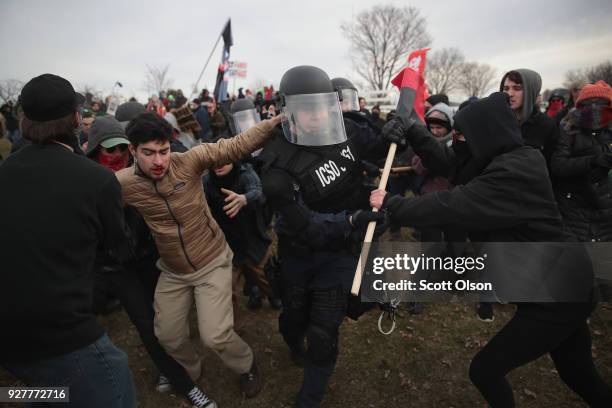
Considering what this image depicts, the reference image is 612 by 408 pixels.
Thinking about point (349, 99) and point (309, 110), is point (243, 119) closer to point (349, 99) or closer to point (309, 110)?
point (349, 99)

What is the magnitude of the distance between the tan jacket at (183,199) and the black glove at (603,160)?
9.36ft

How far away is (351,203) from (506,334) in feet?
4.62

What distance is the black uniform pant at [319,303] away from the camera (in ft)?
8.73

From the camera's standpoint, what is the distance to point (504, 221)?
2.10m

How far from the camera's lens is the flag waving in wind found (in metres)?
10.0

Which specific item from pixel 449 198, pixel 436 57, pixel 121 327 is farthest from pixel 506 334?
pixel 436 57

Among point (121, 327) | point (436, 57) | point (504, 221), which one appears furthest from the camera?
point (436, 57)

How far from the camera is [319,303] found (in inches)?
107

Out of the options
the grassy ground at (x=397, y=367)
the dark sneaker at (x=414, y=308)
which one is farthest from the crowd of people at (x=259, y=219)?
the dark sneaker at (x=414, y=308)

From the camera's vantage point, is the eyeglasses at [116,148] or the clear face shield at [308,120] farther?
the eyeglasses at [116,148]

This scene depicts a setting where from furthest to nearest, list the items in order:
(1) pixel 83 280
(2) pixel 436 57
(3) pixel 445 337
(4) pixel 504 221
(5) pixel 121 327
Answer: (2) pixel 436 57 < (5) pixel 121 327 < (3) pixel 445 337 < (4) pixel 504 221 < (1) pixel 83 280

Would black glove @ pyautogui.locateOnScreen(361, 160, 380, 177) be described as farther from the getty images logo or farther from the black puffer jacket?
the black puffer jacket

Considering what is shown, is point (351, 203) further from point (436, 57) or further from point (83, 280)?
point (436, 57)

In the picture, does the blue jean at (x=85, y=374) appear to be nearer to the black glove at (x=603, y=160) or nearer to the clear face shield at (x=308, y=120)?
the clear face shield at (x=308, y=120)
